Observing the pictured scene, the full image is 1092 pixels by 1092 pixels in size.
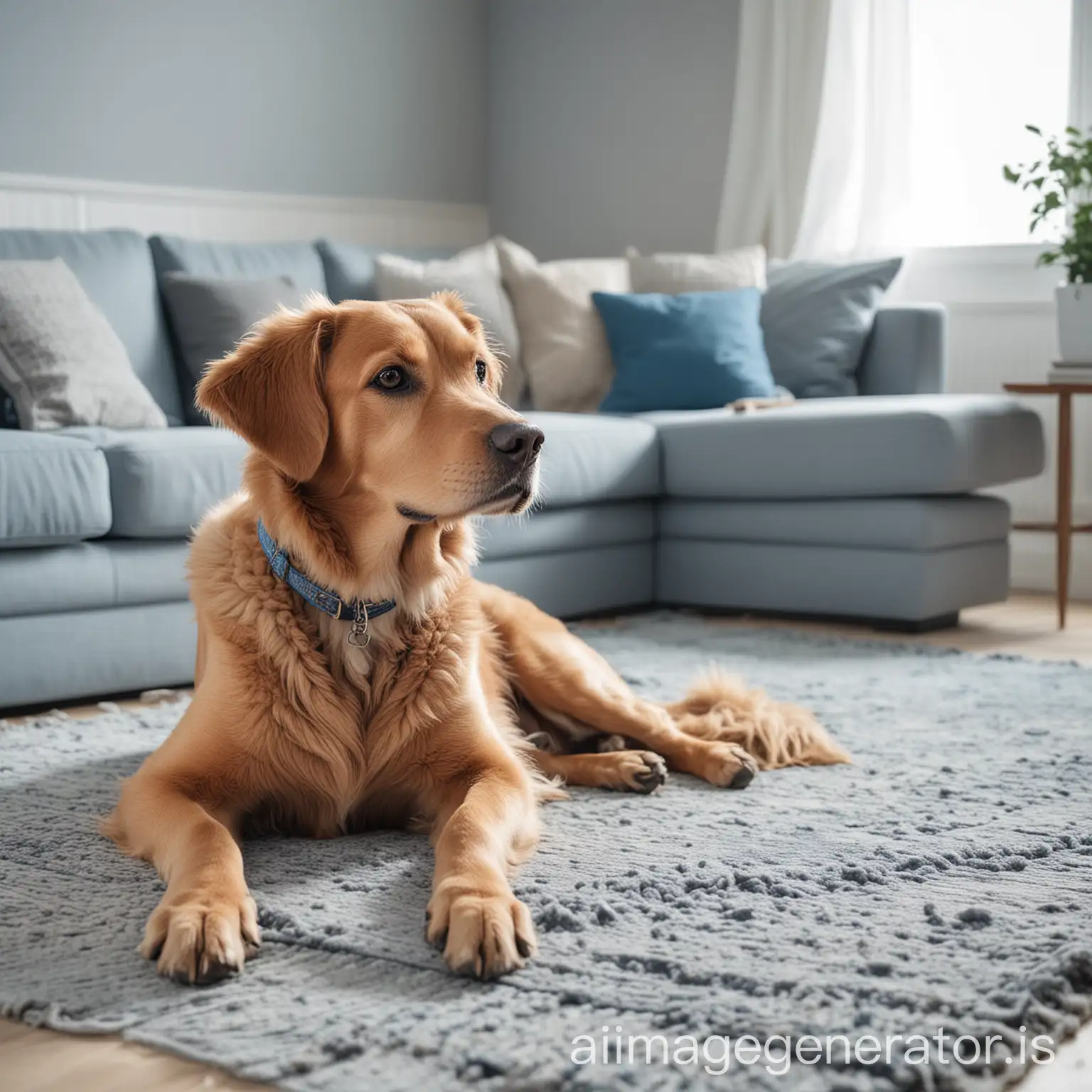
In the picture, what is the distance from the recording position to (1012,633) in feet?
13.0

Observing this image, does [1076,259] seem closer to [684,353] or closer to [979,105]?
[979,105]

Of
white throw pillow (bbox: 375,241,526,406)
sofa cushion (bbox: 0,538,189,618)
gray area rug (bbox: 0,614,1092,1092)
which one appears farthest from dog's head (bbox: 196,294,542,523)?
white throw pillow (bbox: 375,241,526,406)

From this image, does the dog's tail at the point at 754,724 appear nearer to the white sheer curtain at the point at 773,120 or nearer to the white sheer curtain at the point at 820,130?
the white sheer curtain at the point at 820,130

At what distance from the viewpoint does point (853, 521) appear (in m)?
3.89

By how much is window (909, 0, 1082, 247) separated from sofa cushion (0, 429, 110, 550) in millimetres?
3335

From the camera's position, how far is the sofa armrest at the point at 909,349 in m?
4.57

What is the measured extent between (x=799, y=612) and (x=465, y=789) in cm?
236

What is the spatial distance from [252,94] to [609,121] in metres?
1.53

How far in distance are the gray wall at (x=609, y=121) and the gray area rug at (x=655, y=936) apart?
12.3 ft

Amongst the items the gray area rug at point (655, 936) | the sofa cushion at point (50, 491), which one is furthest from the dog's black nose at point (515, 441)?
the sofa cushion at point (50, 491)

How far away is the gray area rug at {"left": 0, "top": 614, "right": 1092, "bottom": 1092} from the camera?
4.25 feet

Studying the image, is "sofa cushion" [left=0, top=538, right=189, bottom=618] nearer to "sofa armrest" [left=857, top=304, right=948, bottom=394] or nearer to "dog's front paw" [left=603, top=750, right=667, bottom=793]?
"dog's front paw" [left=603, top=750, right=667, bottom=793]

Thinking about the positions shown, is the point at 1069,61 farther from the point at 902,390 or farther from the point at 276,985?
the point at 276,985

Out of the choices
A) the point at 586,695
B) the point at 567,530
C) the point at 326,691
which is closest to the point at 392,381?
the point at 326,691
